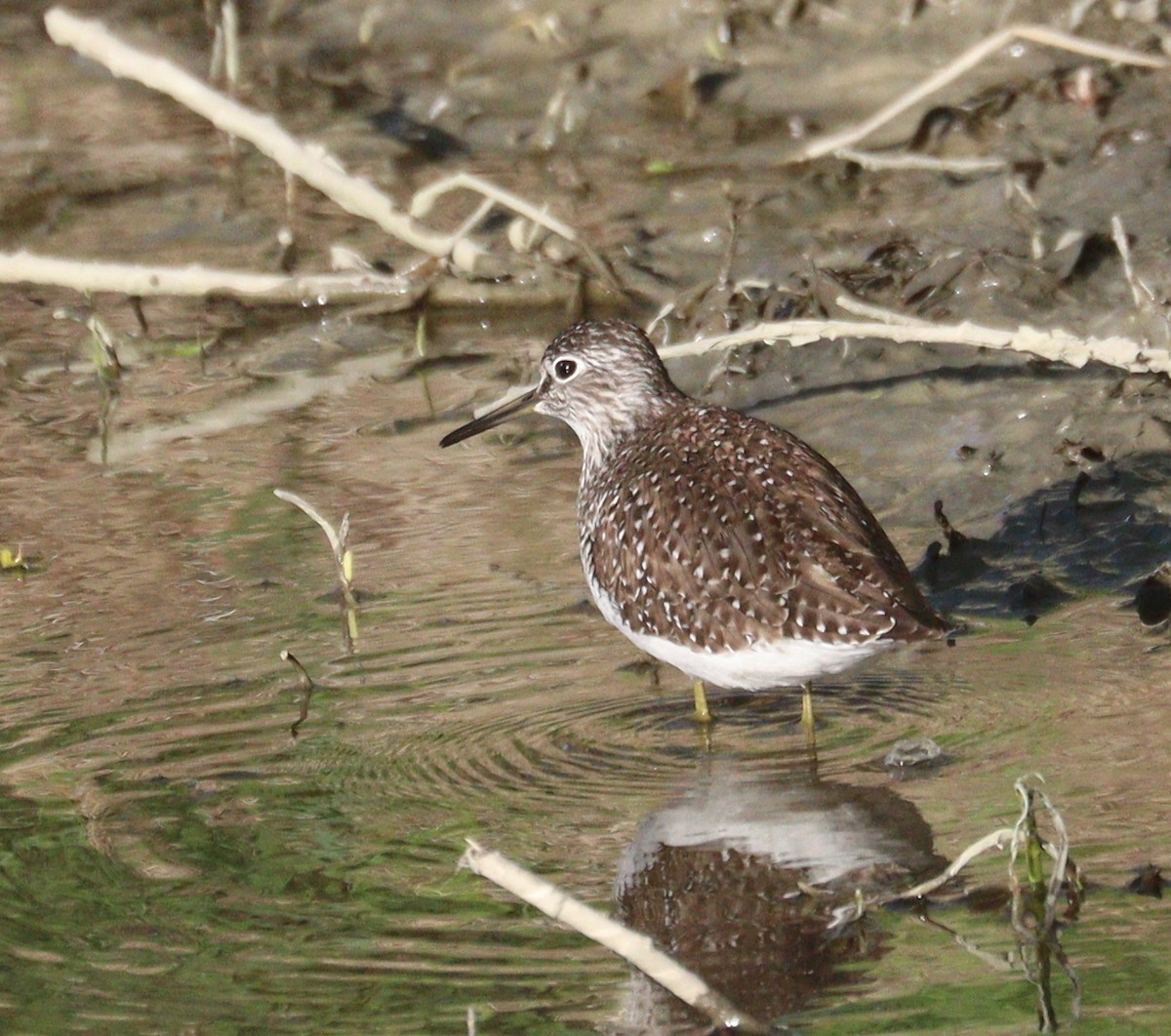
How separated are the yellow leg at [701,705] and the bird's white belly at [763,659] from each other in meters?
0.09

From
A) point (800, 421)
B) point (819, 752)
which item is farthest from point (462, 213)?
point (819, 752)

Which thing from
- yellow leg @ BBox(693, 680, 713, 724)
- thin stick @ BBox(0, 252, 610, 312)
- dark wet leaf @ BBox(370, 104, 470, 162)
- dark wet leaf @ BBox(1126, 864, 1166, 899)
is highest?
dark wet leaf @ BBox(1126, 864, 1166, 899)

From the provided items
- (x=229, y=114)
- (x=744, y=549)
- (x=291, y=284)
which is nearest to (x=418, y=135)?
(x=291, y=284)

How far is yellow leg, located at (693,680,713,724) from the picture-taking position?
635 cm

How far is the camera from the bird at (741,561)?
19.0ft

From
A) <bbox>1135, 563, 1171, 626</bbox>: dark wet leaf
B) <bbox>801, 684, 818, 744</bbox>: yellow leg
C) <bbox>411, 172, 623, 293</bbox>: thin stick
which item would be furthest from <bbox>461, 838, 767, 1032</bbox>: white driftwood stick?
<bbox>411, 172, 623, 293</bbox>: thin stick

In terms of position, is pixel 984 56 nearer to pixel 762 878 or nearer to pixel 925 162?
pixel 925 162

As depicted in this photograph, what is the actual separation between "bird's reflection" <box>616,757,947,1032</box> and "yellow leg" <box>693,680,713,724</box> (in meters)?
0.35

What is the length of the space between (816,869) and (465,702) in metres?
1.50

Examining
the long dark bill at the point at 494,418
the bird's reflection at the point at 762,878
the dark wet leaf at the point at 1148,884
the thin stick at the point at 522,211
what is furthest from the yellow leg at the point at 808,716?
the thin stick at the point at 522,211

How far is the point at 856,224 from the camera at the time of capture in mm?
10570

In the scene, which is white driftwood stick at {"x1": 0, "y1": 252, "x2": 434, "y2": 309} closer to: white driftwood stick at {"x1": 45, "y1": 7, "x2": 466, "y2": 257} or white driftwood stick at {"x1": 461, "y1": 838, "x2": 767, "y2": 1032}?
white driftwood stick at {"x1": 45, "y1": 7, "x2": 466, "y2": 257}

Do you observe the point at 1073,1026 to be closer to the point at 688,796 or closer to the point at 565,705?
the point at 688,796

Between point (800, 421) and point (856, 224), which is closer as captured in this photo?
point (800, 421)
